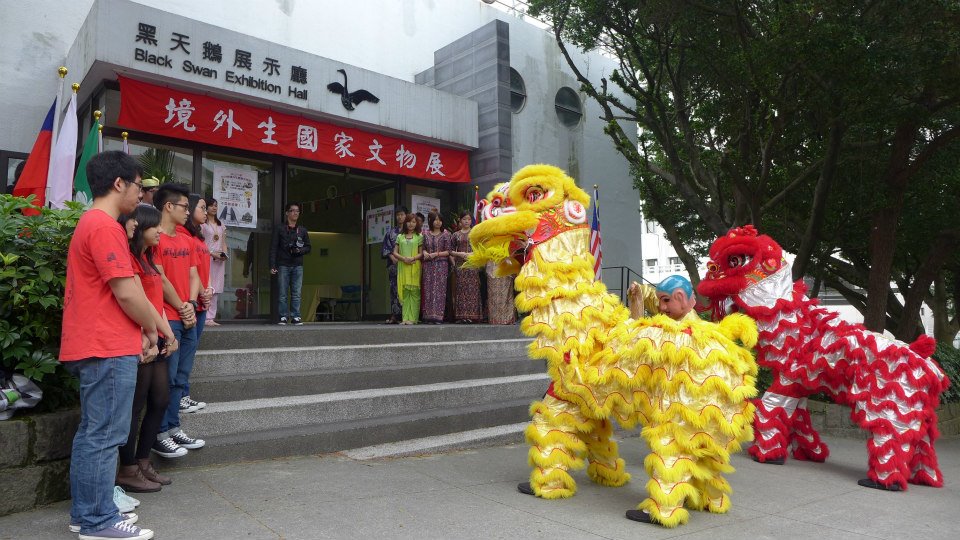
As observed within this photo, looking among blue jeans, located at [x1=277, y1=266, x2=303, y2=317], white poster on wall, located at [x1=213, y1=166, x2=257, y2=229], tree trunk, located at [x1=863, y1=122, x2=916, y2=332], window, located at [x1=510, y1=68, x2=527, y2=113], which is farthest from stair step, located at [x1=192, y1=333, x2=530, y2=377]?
window, located at [x1=510, y1=68, x2=527, y2=113]

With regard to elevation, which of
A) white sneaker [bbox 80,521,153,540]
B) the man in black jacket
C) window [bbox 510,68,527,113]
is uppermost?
window [bbox 510,68,527,113]

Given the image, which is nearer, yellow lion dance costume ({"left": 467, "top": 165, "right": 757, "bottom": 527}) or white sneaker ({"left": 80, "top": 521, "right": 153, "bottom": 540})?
white sneaker ({"left": 80, "top": 521, "right": 153, "bottom": 540})

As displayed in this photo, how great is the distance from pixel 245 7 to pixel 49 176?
200 inches

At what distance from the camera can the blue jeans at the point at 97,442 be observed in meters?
2.83

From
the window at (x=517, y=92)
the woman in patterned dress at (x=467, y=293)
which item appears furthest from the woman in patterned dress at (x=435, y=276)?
the window at (x=517, y=92)

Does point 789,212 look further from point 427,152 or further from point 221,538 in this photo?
point 221,538

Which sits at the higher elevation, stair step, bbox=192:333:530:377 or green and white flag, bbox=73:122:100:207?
green and white flag, bbox=73:122:100:207

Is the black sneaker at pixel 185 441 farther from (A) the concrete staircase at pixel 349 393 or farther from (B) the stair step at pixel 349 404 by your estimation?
(B) the stair step at pixel 349 404

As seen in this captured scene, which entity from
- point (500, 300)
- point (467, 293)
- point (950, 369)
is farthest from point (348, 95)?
point (950, 369)

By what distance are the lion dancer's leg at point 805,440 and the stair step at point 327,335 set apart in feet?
11.0

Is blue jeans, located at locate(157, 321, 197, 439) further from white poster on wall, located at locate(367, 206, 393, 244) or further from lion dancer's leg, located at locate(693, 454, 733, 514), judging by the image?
white poster on wall, located at locate(367, 206, 393, 244)

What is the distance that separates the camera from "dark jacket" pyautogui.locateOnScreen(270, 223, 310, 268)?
27.3 feet

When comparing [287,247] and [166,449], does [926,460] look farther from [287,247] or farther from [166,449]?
[287,247]

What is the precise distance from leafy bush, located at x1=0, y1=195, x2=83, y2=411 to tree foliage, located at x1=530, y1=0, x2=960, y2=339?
6907mm
